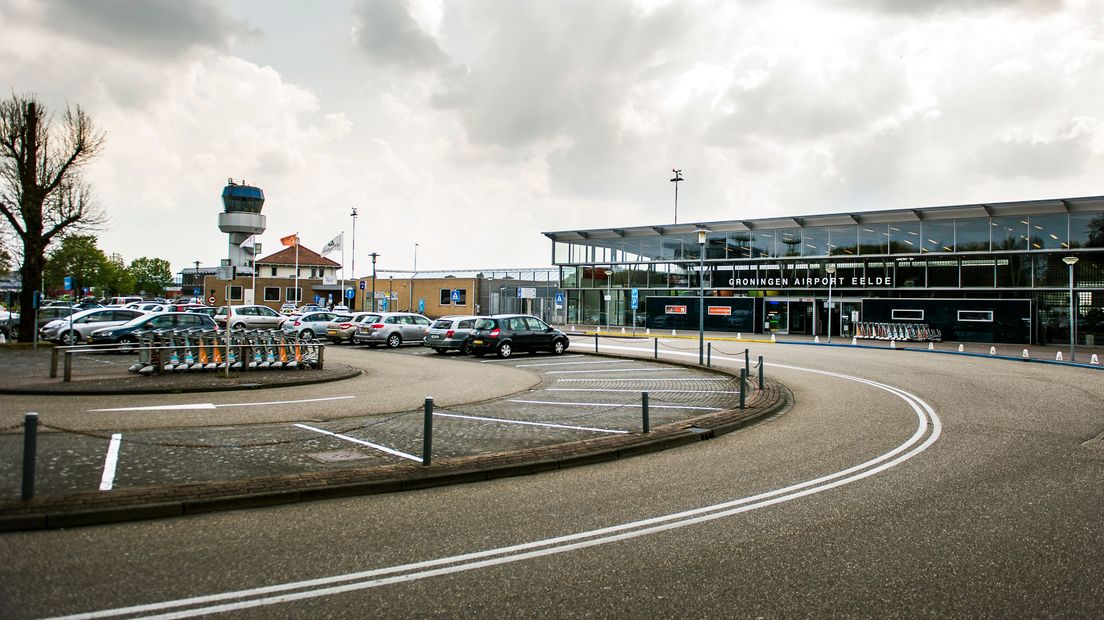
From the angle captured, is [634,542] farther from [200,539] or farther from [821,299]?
[821,299]

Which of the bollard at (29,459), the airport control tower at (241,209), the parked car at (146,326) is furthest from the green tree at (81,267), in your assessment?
the bollard at (29,459)

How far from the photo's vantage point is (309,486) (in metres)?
6.68

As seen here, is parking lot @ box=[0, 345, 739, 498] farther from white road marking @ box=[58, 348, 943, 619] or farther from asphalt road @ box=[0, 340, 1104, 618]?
white road marking @ box=[58, 348, 943, 619]

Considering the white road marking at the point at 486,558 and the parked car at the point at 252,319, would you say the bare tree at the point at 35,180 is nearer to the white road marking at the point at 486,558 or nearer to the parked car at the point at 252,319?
the parked car at the point at 252,319

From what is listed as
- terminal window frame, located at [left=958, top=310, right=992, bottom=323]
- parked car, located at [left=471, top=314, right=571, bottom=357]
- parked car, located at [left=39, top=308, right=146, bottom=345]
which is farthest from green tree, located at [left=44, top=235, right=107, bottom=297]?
terminal window frame, located at [left=958, top=310, right=992, bottom=323]

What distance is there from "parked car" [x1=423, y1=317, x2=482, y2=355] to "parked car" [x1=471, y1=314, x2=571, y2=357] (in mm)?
455

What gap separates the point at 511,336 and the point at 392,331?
294 inches

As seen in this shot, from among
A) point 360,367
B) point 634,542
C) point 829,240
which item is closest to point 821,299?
point 829,240

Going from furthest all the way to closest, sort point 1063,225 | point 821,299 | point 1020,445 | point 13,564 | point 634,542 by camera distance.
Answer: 1. point 821,299
2. point 1063,225
3. point 1020,445
4. point 634,542
5. point 13,564

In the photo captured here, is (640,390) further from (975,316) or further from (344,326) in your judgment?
(975,316)

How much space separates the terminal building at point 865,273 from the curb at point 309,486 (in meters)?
37.9

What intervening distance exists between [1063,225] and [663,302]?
968 inches

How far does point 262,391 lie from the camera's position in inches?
576

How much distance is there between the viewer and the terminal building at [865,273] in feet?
127
